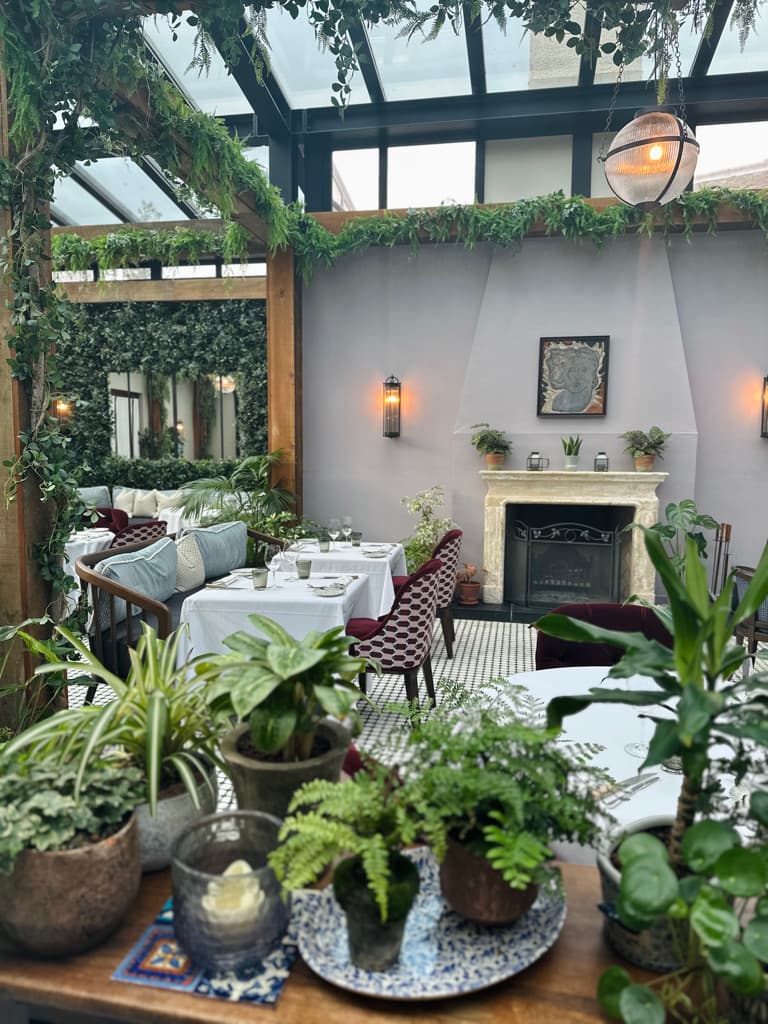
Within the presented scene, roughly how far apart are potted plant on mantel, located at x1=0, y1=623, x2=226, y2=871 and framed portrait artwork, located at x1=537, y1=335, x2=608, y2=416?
5.85m

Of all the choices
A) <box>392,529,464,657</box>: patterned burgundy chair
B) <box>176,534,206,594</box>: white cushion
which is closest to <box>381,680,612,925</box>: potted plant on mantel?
<box>392,529,464,657</box>: patterned burgundy chair

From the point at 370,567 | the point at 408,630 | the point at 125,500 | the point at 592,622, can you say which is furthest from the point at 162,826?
the point at 125,500

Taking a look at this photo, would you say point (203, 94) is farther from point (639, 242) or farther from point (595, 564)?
point (595, 564)

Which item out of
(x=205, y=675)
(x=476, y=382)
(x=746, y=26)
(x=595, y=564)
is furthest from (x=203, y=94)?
(x=205, y=675)

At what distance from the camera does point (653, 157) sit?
2904mm

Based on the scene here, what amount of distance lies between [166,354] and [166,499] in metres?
1.99

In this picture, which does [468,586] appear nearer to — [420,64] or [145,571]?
[145,571]

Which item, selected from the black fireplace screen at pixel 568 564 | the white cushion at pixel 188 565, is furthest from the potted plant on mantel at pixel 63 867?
the black fireplace screen at pixel 568 564

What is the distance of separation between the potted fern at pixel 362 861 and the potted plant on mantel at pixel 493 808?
4cm

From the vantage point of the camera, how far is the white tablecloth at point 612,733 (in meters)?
1.39

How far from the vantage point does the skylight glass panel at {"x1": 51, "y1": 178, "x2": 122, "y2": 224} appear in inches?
291

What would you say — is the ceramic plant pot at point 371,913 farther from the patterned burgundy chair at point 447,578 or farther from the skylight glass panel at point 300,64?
the skylight glass panel at point 300,64

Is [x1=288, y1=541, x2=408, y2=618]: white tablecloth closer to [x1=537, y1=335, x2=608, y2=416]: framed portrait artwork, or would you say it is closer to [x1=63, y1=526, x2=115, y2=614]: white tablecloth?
[x1=63, y1=526, x2=115, y2=614]: white tablecloth

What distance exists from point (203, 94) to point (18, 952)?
6.79m
